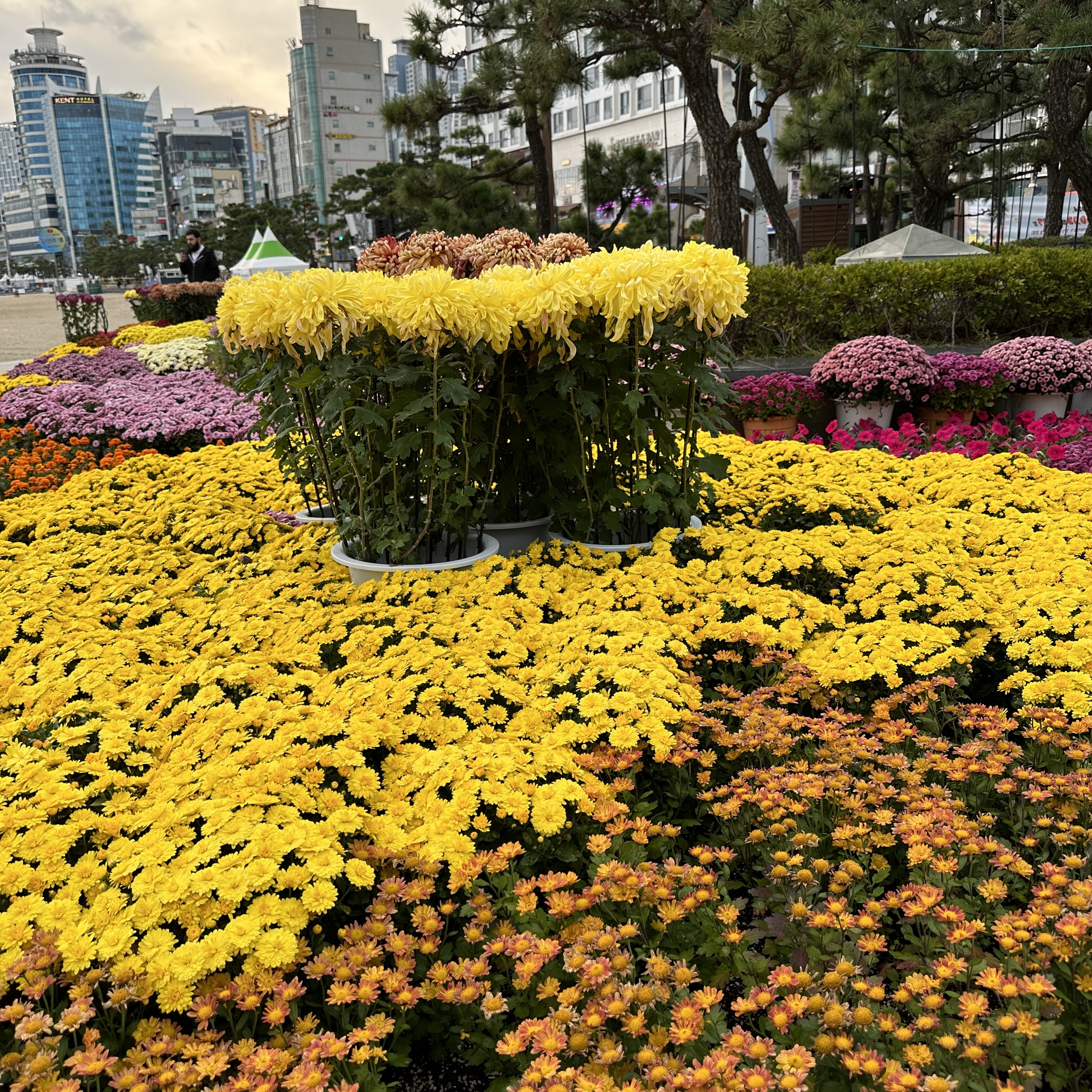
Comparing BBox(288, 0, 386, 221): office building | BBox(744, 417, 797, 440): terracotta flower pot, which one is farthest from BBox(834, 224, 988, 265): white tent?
BBox(288, 0, 386, 221): office building

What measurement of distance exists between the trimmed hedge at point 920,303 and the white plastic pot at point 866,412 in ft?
6.14

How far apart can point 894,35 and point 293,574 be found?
2089 centimetres

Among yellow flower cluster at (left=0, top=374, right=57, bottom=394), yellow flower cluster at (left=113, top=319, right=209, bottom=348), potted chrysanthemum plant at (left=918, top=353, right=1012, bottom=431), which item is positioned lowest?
potted chrysanthemum plant at (left=918, top=353, right=1012, bottom=431)

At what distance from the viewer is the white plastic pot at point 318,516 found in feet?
12.4

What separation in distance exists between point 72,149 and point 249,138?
28700 mm

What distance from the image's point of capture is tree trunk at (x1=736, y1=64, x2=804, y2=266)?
520 inches

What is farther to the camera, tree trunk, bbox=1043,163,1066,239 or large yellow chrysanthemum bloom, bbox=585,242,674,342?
tree trunk, bbox=1043,163,1066,239

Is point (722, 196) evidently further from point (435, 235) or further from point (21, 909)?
point (21, 909)

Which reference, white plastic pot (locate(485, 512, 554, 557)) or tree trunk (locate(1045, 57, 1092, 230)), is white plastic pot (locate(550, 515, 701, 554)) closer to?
white plastic pot (locate(485, 512, 554, 557))

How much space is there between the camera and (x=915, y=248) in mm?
10008

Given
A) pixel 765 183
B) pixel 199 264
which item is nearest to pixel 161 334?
pixel 199 264

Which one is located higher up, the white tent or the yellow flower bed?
the white tent

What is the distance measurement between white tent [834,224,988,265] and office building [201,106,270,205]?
145446 mm

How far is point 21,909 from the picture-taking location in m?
1.59
